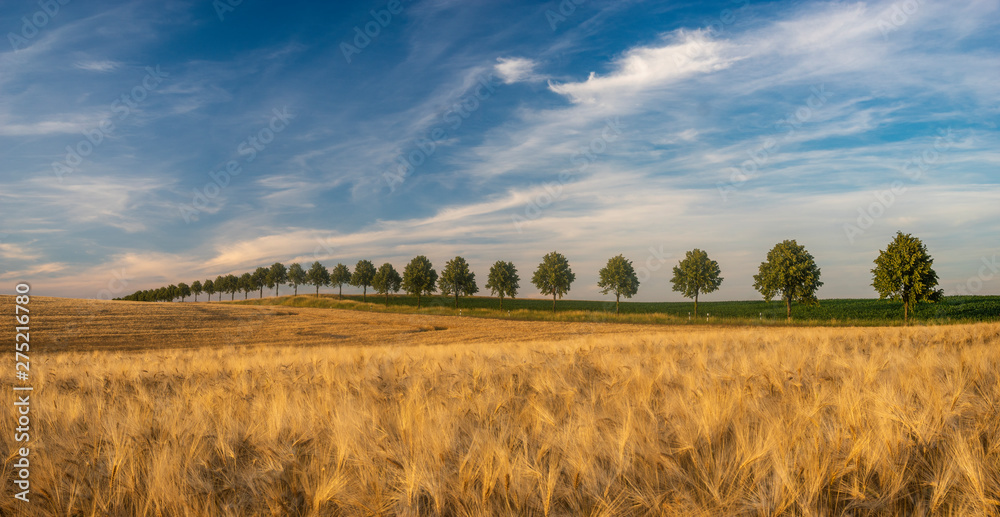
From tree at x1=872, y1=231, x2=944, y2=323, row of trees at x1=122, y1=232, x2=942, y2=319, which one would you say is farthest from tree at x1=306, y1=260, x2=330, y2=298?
tree at x1=872, y1=231, x2=944, y2=323

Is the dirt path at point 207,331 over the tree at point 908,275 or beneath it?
beneath

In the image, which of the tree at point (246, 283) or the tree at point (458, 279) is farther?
the tree at point (246, 283)

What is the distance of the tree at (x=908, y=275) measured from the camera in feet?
168

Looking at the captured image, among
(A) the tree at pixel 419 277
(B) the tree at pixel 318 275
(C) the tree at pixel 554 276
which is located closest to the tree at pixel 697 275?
(C) the tree at pixel 554 276

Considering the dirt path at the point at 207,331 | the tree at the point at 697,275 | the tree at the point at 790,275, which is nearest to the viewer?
the dirt path at the point at 207,331

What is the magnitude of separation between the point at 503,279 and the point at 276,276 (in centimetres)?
7943

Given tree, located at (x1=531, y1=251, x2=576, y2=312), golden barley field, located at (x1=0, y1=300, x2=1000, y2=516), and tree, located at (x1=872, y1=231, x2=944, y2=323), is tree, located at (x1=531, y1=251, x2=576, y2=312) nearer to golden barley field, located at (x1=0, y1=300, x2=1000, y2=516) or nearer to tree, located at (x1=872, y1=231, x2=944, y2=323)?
tree, located at (x1=872, y1=231, x2=944, y2=323)

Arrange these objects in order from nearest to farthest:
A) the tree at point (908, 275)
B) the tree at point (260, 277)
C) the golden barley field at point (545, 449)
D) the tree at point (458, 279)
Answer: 1. the golden barley field at point (545, 449)
2. the tree at point (908, 275)
3. the tree at point (458, 279)
4. the tree at point (260, 277)

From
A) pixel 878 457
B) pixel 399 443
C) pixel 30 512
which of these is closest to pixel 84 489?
pixel 30 512

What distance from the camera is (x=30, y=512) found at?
Result: 2.53 m

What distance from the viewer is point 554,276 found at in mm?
79000

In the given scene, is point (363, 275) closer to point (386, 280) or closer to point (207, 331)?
point (386, 280)

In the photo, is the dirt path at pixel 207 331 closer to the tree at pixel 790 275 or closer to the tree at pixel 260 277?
the tree at pixel 790 275

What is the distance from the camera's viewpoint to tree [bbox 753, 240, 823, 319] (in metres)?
59.9
